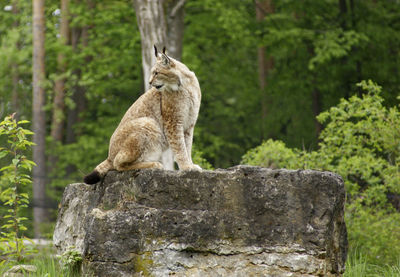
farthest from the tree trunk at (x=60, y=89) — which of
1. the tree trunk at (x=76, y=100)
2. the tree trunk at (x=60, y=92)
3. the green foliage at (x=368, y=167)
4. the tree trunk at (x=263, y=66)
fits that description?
the green foliage at (x=368, y=167)

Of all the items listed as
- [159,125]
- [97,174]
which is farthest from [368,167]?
[97,174]

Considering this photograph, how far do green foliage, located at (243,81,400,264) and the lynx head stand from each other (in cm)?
383

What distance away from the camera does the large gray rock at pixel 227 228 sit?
536 cm

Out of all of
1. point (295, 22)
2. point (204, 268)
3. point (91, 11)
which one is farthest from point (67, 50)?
point (204, 268)

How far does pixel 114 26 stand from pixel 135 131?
42.3 feet

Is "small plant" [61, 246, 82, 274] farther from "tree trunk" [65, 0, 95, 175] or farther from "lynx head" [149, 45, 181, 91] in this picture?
"tree trunk" [65, 0, 95, 175]

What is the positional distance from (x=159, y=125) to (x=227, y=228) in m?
1.46

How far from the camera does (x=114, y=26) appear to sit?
18.1 m

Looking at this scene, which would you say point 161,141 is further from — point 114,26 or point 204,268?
point 114,26

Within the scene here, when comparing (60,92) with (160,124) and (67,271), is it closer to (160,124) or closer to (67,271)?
(160,124)

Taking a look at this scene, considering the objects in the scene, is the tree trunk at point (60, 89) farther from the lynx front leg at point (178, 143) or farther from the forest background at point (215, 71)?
the lynx front leg at point (178, 143)

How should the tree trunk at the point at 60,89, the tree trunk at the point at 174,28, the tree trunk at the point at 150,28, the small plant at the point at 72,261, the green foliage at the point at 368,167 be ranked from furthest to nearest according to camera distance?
the tree trunk at the point at 60,89
the tree trunk at the point at 174,28
the tree trunk at the point at 150,28
the green foliage at the point at 368,167
the small plant at the point at 72,261

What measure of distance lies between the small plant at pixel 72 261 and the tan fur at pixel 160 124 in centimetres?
94

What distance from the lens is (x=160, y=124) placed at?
6.18 meters
